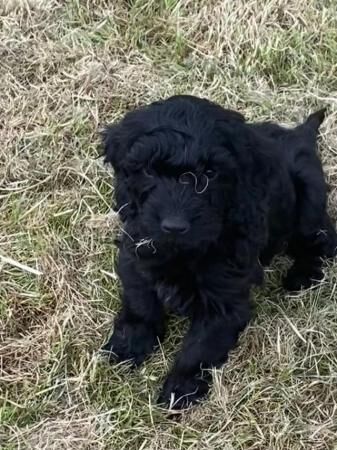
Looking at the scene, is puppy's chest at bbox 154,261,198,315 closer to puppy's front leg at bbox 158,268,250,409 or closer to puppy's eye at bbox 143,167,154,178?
puppy's front leg at bbox 158,268,250,409

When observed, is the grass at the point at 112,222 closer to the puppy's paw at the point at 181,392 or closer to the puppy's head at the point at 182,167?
the puppy's paw at the point at 181,392

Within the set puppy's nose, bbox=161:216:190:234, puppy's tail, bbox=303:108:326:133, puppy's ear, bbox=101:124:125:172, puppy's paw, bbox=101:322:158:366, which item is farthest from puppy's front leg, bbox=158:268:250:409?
puppy's tail, bbox=303:108:326:133

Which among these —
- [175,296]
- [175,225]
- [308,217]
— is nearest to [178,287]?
[175,296]

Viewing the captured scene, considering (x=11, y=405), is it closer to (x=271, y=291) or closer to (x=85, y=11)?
(x=271, y=291)

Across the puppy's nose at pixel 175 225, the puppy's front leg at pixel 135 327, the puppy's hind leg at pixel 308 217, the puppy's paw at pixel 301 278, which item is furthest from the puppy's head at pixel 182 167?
the puppy's paw at pixel 301 278

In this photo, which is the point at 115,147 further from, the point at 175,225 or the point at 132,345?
the point at 132,345

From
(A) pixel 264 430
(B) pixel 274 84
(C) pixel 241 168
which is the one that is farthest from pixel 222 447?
(B) pixel 274 84
